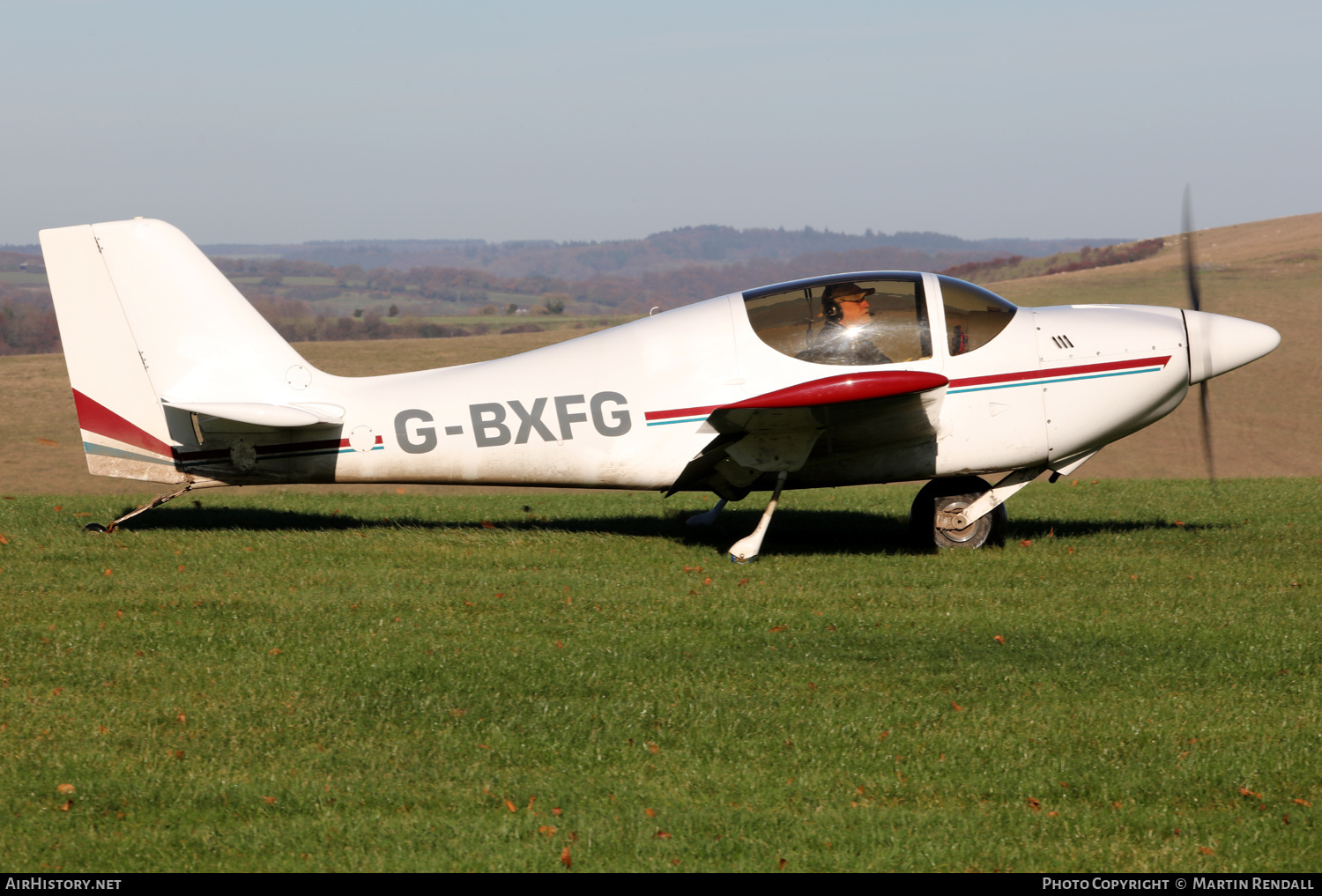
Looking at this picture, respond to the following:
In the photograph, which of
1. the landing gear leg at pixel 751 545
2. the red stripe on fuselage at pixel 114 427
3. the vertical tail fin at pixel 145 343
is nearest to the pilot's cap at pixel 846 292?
the landing gear leg at pixel 751 545

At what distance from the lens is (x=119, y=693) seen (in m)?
5.92

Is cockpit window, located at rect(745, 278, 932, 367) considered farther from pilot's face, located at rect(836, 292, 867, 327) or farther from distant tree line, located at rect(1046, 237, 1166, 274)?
distant tree line, located at rect(1046, 237, 1166, 274)

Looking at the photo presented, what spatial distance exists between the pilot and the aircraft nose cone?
2840 mm

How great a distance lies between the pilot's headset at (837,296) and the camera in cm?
933

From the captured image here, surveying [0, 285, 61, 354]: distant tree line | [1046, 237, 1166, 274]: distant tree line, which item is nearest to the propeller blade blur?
[1046, 237, 1166, 274]: distant tree line

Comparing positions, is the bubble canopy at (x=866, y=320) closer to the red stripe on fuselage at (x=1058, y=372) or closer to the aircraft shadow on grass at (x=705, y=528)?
the red stripe on fuselage at (x=1058, y=372)

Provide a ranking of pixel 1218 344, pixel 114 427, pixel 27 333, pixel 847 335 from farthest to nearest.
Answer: pixel 27 333 < pixel 114 427 < pixel 1218 344 < pixel 847 335

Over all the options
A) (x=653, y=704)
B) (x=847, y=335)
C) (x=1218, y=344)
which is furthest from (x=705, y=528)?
(x=653, y=704)

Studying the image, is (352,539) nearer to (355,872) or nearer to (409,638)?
(409,638)

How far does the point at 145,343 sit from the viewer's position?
9.70 meters

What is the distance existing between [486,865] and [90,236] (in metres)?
7.88

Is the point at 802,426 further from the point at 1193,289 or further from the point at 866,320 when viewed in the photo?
the point at 1193,289

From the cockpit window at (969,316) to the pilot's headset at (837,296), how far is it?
693mm

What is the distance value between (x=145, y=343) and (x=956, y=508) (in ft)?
24.5
